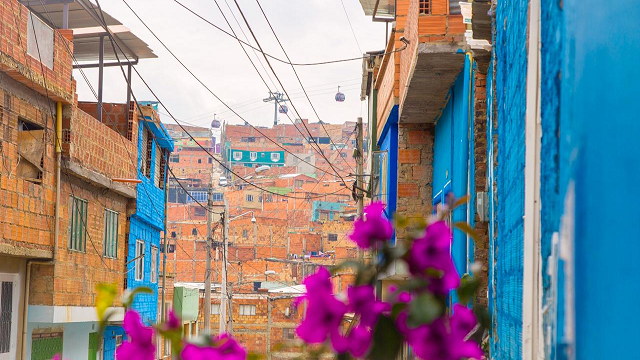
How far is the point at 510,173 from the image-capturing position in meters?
4.29

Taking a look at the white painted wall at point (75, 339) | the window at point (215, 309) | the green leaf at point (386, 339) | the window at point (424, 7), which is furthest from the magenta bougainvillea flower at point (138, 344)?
the window at point (215, 309)

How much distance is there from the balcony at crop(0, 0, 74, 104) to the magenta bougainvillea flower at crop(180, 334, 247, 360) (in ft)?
40.2

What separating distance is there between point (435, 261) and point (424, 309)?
11cm

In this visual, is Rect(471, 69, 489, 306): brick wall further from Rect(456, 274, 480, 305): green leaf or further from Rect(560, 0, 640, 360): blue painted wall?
Rect(456, 274, 480, 305): green leaf

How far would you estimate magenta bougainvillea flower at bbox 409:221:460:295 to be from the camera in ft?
5.25

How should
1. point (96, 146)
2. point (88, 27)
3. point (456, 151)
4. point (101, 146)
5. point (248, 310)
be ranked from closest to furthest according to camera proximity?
point (456, 151) < point (96, 146) < point (101, 146) < point (88, 27) < point (248, 310)

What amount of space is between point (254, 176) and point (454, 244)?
62637 mm

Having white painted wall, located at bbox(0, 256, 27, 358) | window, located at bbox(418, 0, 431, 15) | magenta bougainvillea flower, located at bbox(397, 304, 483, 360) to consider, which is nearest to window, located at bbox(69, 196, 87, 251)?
white painted wall, located at bbox(0, 256, 27, 358)

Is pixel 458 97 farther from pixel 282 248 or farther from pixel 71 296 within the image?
pixel 282 248

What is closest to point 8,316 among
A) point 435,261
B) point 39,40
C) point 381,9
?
point 39,40

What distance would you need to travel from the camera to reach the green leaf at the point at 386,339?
162 centimetres

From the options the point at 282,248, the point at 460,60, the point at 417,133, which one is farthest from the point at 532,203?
the point at 282,248

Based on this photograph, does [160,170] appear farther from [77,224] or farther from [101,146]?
[77,224]

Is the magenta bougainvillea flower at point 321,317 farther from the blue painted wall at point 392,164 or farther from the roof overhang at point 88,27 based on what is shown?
the roof overhang at point 88,27
